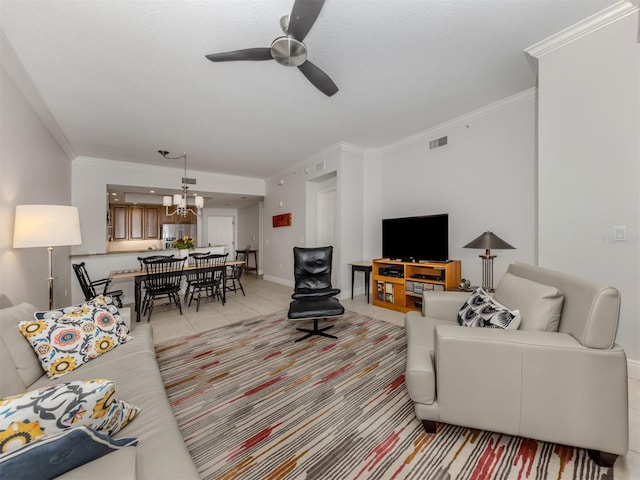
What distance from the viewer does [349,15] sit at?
1.83m

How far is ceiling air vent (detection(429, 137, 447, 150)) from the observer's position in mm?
3819

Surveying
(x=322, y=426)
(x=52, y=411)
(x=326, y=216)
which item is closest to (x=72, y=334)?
(x=52, y=411)

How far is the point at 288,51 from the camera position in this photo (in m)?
1.74

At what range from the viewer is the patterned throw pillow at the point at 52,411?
0.70 metres

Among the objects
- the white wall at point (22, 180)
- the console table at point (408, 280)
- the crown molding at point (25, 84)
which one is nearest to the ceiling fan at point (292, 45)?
the crown molding at point (25, 84)

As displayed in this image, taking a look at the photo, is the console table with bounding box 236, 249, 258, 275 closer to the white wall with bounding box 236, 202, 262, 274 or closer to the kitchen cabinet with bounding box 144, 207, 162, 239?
the white wall with bounding box 236, 202, 262, 274

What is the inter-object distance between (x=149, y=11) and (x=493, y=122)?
3.78 meters

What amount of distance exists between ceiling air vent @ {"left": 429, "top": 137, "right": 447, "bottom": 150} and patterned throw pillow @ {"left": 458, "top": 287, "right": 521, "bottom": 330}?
263 centimetres

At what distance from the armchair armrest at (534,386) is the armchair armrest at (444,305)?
0.85m

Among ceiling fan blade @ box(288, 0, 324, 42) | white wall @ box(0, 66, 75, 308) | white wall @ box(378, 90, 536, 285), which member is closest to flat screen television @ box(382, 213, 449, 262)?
white wall @ box(378, 90, 536, 285)

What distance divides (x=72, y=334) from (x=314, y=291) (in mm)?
2245

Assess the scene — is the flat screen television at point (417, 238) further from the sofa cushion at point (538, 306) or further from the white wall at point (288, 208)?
the sofa cushion at point (538, 306)

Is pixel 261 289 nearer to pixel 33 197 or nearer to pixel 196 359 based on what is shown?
pixel 196 359

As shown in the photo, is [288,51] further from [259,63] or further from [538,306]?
[538,306]
